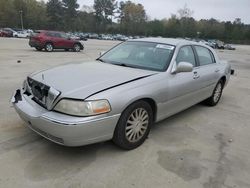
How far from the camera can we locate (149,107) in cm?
361

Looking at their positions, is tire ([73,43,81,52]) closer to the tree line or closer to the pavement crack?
the pavement crack

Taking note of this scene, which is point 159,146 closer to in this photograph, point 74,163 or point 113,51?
point 74,163

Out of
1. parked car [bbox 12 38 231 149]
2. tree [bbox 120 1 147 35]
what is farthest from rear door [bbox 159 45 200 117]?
tree [bbox 120 1 147 35]

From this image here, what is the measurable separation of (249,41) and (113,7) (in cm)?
5057

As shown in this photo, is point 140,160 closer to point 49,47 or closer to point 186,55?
point 186,55

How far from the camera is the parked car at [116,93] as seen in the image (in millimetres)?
2949

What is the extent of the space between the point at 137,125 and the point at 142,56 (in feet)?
4.34

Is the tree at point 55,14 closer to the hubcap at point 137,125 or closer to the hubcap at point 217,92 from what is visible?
the hubcap at point 217,92

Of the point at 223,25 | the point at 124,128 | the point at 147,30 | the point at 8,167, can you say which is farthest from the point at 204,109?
the point at 223,25

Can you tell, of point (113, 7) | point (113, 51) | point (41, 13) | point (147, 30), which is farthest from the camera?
point (113, 7)

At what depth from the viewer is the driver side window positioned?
168 inches

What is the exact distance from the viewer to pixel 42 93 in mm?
3277

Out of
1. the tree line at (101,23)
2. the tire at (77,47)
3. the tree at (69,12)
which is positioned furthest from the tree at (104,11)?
the tire at (77,47)

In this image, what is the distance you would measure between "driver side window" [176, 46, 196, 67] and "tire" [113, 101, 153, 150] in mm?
1134
